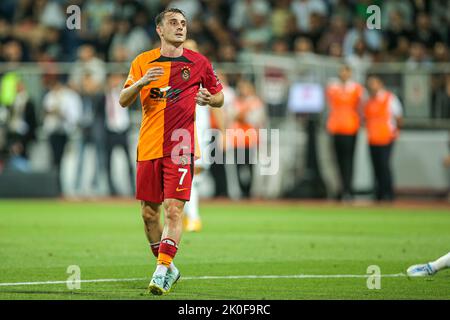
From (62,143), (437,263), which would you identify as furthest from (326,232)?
(62,143)

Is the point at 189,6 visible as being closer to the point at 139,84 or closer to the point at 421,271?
the point at 421,271

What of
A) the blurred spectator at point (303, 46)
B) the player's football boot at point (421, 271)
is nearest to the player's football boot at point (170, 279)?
the player's football boot at point (421, 271)

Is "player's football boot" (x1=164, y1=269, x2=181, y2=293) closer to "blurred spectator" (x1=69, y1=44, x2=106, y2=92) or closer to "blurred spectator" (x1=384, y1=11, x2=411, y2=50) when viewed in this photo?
"blurred spectator" (x1=69, y1=44, x2=106, y2=92)

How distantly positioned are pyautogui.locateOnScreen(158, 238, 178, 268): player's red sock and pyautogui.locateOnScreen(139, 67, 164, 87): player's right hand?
1.42 metres

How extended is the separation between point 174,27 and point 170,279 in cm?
229

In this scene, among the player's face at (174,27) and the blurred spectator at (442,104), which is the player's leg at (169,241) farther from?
the blurred spectator at (442,104)

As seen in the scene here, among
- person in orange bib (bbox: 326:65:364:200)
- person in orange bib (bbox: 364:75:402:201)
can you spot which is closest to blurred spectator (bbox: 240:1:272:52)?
person in orange bib (bbox: 326:65:364:200)

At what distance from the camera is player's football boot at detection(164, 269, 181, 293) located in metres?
9.02

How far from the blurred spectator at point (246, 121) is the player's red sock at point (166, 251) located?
1364 cm

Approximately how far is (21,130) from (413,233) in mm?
11289

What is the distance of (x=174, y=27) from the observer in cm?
948

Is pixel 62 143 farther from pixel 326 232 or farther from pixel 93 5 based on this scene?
pixel 326 232

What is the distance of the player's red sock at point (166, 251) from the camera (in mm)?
9109

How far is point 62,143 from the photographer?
23.9 m
